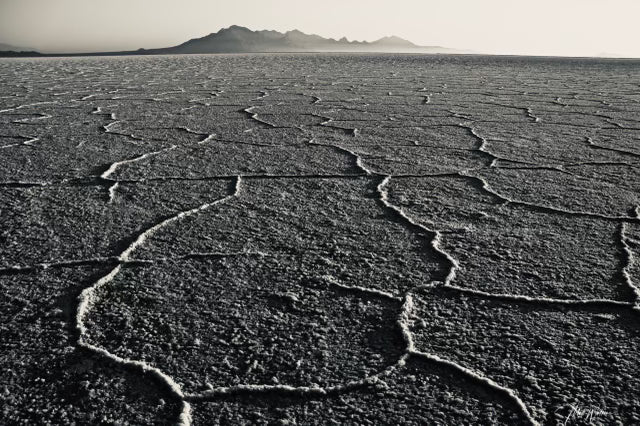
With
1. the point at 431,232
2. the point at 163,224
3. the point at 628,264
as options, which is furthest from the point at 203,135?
the point at 628,264

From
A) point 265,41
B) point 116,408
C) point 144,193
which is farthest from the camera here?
point 265,41

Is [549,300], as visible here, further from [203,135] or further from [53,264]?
[203,135]

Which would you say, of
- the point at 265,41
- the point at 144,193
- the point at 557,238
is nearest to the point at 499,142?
the point at 557,238

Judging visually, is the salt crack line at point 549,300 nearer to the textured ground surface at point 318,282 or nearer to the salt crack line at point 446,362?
the textured ground surface at point 318,282

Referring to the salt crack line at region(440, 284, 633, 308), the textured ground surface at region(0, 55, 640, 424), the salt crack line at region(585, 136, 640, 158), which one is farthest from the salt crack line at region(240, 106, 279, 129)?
the salt crack line at region(440, 284, 633, 308)

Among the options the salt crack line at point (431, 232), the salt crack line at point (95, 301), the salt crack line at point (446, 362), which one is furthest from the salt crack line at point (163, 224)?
the salt crack line at point (446, 362)

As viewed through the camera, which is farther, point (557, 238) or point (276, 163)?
point (276, 163)

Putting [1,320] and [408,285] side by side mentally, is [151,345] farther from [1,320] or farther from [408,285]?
[408,285]
